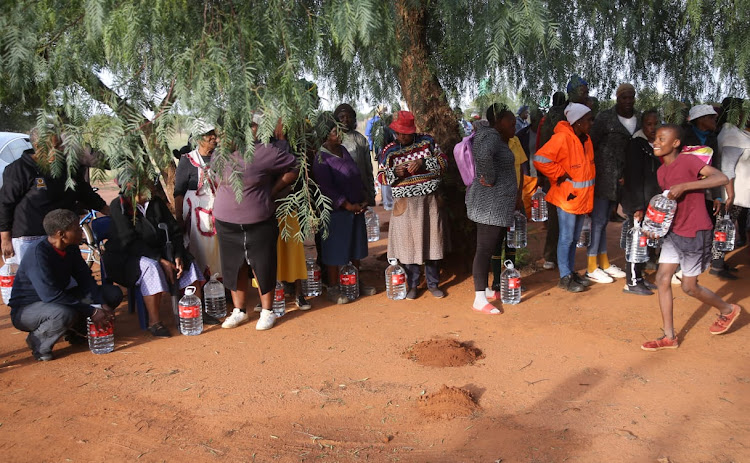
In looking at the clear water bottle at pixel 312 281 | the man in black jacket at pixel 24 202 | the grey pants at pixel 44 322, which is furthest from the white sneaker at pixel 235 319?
the man in black jacket at pixel 24 202

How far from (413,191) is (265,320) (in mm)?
1991

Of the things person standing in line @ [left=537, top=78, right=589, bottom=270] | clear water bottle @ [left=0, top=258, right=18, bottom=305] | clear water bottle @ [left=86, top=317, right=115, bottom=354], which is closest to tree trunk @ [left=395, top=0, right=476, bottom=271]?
person standing in line @ [left=537, top=78, right=589, bottom=270]

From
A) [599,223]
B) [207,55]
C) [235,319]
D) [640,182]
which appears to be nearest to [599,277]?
[599,223]

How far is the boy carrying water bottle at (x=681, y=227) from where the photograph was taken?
5.01 m

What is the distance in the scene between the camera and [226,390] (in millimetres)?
4762

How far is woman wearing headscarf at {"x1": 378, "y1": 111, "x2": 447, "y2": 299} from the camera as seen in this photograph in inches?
254

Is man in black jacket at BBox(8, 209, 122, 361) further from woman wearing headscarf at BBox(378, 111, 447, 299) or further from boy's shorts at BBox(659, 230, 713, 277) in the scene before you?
boy's shorts at BBox(659, 230, 713, 277)

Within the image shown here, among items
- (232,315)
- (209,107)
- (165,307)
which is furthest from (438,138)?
(209,107)

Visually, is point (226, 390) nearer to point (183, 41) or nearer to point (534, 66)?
point (183, 41)

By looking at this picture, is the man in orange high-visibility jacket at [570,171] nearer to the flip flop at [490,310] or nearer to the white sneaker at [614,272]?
the white sneaker at [614,272]

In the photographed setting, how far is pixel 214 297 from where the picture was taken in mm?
6629

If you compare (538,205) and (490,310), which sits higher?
(538,205)

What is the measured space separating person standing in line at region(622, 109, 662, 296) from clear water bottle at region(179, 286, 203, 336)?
4.40 m

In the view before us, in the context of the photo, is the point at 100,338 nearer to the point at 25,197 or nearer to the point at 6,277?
the point at 25,197
